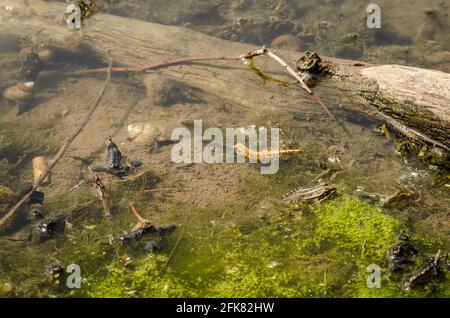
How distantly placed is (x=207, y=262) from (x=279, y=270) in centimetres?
55

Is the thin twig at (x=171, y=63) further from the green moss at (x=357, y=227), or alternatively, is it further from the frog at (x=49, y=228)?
the frog at (x=49, y=228)

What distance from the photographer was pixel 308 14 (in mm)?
7512

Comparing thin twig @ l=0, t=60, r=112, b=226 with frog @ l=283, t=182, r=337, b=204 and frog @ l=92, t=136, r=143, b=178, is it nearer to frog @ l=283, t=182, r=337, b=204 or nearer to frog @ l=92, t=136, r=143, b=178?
frog @ l=92, t=136, r=143, b=178

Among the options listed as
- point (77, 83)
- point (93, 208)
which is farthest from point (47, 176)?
point (77, 83)

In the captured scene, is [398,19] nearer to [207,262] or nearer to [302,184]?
[302,184]

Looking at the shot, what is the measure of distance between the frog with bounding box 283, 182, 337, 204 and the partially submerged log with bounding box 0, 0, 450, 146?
3.83 feet

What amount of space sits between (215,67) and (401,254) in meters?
3.64

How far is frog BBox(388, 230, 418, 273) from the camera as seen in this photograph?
2.85 metres

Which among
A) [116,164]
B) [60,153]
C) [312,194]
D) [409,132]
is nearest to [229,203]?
[312,194]

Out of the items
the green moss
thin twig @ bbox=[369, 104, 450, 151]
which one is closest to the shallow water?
the green moss

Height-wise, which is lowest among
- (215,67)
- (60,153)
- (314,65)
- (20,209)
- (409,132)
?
→ (20,209)

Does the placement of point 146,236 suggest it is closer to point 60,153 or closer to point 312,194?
point 312,194

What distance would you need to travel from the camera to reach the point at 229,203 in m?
3.76

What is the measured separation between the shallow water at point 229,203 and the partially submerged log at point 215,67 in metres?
0.14
